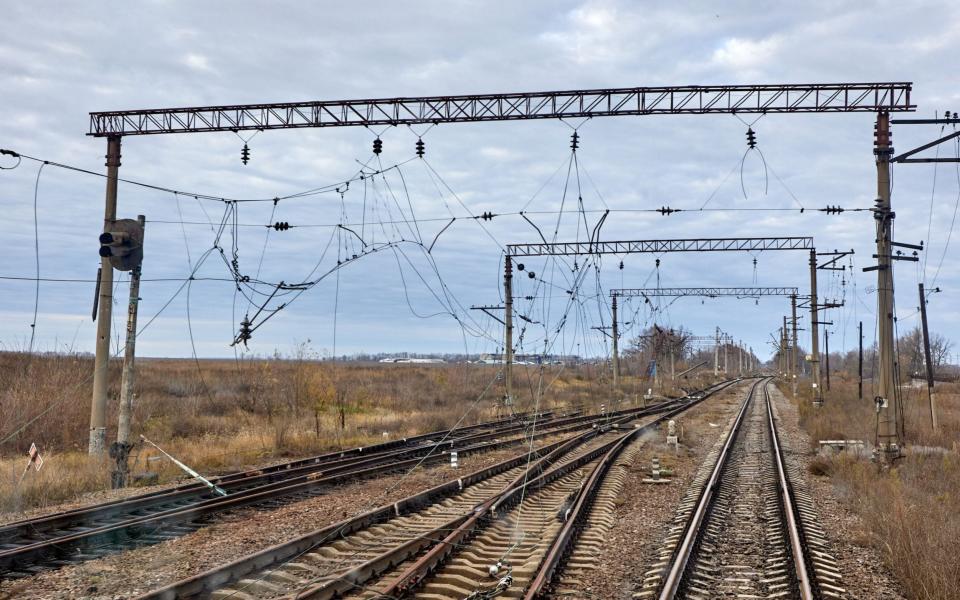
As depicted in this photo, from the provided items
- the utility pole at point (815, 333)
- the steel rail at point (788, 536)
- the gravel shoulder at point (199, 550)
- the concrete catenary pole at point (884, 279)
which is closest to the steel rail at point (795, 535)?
the steel rail at point (788, 536)

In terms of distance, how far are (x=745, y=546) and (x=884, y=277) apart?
10575 millimetres

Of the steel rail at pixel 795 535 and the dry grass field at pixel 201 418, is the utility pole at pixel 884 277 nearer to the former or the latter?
the steel rail at pixel 795 535

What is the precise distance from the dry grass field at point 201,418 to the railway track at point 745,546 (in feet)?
16.5

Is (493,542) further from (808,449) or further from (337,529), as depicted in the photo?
(808,449)

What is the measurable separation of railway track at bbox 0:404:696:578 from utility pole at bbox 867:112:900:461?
11131 mm

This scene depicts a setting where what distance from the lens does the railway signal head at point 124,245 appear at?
1756 centimetres

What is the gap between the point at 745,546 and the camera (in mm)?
11172

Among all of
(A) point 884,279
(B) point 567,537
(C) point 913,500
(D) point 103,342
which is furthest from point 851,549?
(D) point 103,342

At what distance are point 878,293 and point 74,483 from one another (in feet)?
63.1

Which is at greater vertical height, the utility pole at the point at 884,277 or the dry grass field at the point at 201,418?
the utility pole at the point at 884,277

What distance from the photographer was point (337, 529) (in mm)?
11008

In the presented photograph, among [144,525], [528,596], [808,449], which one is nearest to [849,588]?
[528,596]

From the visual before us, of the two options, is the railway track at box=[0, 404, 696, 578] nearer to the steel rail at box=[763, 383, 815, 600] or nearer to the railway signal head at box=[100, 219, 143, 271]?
the railway signal head at box=[100, 219, 143, 271]

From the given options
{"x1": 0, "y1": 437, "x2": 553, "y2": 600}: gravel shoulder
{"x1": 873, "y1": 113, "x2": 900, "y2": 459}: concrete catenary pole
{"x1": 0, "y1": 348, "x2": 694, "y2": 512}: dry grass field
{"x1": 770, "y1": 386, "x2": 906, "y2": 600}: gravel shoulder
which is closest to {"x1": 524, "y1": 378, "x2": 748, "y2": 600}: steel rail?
{"x1": 0, "y1": 348, "x2": 694, "y2": 512}: dry grass field
